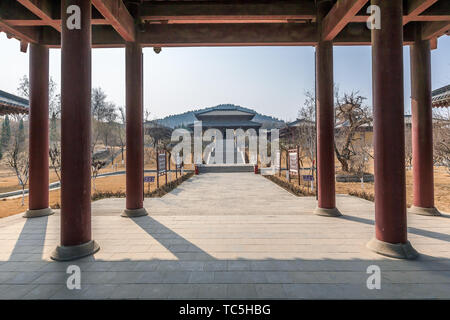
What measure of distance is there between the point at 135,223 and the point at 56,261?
6.71 feet

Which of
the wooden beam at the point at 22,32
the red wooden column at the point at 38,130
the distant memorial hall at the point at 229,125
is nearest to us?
the wooden beam at the point at 22,32

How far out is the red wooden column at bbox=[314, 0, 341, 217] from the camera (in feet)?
20.0

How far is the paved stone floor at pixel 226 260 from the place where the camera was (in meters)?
2.85

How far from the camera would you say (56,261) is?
3744mm

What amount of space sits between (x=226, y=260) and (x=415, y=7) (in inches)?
248

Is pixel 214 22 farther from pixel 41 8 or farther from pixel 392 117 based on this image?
pixel 392 117

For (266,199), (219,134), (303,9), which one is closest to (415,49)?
(303,9)

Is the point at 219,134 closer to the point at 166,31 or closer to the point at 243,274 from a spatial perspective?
the point at 166,31

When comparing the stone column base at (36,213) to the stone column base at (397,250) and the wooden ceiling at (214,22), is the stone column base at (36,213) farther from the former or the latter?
the stone column base at (397,250)

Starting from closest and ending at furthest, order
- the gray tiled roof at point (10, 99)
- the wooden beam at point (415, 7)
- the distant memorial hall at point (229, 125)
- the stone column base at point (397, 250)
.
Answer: the stone column base at point (397, 250), the wooden beam at point (415, 7), the gray tiled roof at point (10, 99), the distant memorial hall at point (229, 125)

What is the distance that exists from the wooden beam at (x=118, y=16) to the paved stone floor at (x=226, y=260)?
4.48m

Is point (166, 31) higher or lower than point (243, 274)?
higher

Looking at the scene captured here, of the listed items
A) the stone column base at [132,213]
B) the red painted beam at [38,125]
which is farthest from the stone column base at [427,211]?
the red painted beam at [38,125]
